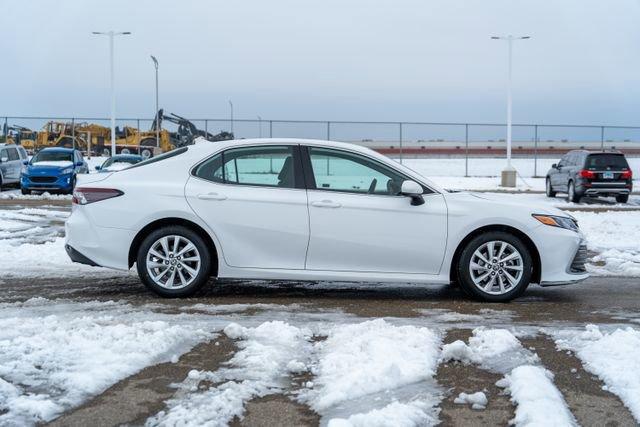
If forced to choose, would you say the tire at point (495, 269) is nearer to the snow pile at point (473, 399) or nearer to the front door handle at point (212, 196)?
the front door handle at point (212, 196)

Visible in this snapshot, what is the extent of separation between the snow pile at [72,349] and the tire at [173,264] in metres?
0.55

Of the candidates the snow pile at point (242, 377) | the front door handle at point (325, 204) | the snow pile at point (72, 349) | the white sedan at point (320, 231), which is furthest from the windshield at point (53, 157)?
the snow pile at point (242, 377)

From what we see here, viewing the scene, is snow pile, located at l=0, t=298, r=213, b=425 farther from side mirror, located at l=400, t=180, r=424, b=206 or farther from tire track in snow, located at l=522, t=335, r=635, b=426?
tire track in snow, located at l=522, t=335, r=635, b=426

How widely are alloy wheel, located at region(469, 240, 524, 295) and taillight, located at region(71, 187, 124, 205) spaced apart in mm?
3421

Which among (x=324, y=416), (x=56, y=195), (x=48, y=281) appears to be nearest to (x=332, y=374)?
(x=324, y=416)

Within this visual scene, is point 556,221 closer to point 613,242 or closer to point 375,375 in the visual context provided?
point 375,375

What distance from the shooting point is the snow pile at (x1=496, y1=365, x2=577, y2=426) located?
13.4 feet

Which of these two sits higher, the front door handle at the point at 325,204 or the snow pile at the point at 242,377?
the front door handle at the point at 325,204

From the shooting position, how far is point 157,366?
508 cm

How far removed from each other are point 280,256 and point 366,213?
34.9 inches

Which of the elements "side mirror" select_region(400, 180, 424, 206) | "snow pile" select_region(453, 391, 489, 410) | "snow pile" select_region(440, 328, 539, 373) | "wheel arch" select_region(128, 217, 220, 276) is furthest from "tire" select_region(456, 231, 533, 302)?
A: "snow pile" select_region(453, 391, 489, 410)

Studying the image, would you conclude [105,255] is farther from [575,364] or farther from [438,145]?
[438,145]

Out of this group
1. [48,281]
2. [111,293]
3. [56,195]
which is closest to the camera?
[111,293]

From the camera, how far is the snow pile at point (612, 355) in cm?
465
